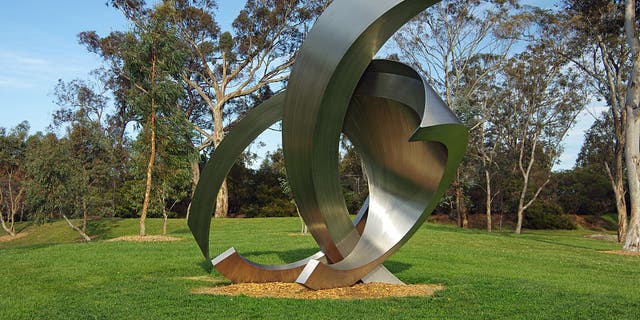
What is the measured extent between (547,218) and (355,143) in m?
36.5

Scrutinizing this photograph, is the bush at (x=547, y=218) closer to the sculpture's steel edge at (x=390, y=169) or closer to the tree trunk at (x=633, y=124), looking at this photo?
the tree trunk at (x=633, y=124)

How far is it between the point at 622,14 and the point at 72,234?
30.2 m

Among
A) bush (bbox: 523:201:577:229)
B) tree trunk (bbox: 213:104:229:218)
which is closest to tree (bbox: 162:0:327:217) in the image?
tree trunk (bbox: 213:104:229:218)

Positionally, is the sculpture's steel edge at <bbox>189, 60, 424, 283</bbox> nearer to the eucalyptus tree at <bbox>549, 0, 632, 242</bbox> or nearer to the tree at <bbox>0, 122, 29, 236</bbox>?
the eucalyptus tree at <bbox>549, 0, 632, 242</bbox>

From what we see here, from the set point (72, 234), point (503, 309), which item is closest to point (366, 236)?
point (503, 309)

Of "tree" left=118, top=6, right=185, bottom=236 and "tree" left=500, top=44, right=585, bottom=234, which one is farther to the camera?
"tree" left=500, top=44, right=585, bottom=234

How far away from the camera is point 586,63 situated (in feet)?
94.9

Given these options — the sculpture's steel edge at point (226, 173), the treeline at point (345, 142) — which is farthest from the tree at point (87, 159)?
the sculpture's steel edge at point (226, 173)

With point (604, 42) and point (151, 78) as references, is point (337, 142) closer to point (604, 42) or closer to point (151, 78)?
point (151, 78)

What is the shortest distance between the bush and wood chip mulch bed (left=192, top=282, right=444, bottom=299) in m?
35.5

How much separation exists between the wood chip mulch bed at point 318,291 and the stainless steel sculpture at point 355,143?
18cm

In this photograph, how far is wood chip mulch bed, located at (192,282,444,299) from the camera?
9.23 m

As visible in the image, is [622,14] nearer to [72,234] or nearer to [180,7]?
[180,7]

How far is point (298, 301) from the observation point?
8.73m
